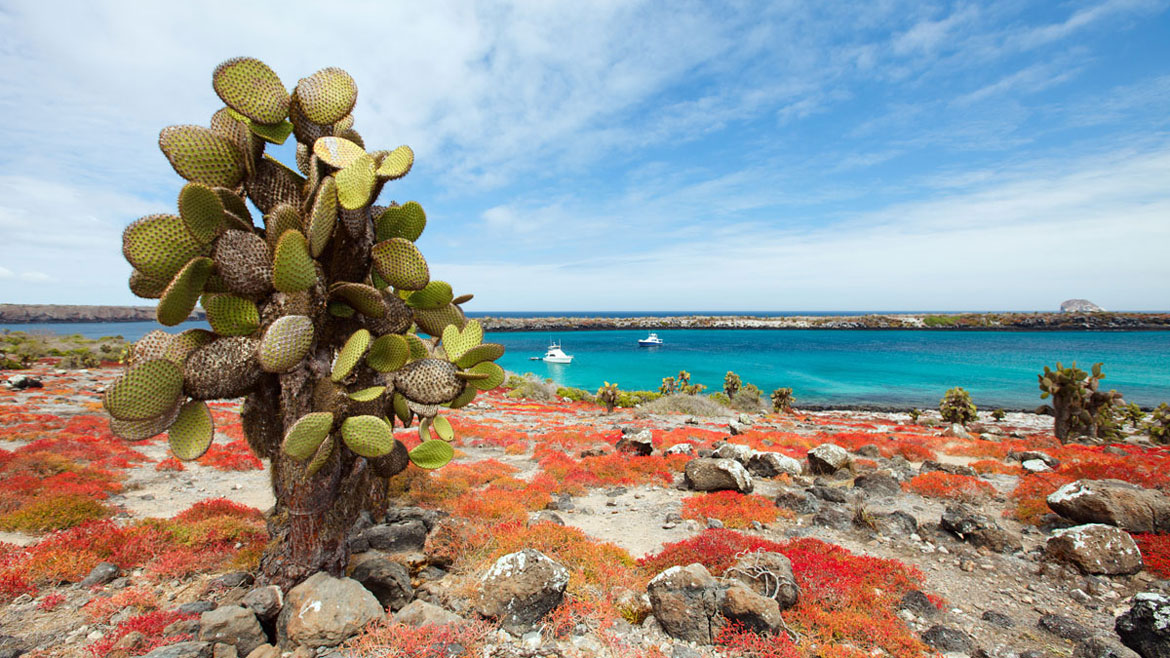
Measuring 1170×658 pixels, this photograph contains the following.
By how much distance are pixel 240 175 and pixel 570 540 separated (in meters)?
5.53


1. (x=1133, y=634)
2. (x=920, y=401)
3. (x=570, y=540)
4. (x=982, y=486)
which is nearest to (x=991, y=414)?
(x=920, y=401)

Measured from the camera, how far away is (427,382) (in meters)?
4.84

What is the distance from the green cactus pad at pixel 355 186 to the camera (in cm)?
404

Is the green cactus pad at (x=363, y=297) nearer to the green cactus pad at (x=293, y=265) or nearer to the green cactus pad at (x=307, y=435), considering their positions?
the green cactus pad at (x=293, y=265)

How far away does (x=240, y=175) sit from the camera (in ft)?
14.5

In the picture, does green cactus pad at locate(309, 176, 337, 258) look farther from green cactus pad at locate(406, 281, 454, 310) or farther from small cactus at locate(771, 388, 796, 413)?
small cactus at locate(771, 388, 796, 413)

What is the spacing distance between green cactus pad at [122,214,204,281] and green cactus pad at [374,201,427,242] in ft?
5.12

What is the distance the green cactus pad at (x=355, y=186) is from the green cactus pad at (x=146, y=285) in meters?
1.83

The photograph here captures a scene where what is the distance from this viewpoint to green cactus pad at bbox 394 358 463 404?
15.8ft

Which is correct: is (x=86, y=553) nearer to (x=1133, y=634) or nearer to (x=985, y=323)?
(x=1133, y=634)

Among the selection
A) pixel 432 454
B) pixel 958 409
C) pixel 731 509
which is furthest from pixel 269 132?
pixel 958 409

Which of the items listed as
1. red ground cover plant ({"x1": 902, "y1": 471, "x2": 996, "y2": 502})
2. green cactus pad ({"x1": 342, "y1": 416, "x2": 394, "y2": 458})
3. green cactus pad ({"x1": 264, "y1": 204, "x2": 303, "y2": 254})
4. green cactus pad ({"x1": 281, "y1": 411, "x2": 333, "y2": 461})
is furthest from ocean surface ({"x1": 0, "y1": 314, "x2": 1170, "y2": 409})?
green cactus pad ({"x1": 264, "y1": 204, "x2": 303, "y2": 254})

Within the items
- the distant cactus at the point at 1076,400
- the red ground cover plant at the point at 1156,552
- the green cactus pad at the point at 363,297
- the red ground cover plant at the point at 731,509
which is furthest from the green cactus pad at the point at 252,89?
the distant cactus at the point at 1076,400

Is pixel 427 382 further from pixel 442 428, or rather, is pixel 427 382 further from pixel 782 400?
pixel 782 400
